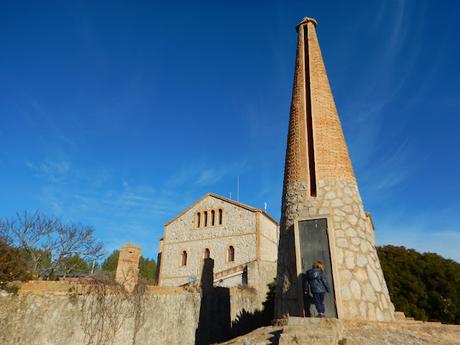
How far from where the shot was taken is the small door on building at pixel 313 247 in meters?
6.22

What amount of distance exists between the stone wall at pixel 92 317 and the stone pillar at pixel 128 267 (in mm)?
409

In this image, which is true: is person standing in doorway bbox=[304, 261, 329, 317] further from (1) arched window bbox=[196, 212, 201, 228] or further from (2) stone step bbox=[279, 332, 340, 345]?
(1) arched window bbox=[196, 212, 201, 228]

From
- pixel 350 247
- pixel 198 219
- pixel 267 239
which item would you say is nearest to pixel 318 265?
pixel 350 247

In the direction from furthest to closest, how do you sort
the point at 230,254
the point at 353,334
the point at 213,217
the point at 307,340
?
the point at 213,217
the point at 230,254
the point at 353,334
the point at 307,340

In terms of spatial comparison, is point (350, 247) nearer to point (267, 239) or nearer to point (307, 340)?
point (307, 340)

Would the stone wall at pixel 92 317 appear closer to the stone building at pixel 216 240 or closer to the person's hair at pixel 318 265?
the person's hair at pixel 318 265

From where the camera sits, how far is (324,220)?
678cm

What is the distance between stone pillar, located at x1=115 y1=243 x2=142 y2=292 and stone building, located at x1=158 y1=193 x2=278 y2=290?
42.6 feet

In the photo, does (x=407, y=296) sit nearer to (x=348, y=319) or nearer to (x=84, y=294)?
(x=348, y=319)

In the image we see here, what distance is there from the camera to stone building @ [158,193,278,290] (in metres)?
23.6

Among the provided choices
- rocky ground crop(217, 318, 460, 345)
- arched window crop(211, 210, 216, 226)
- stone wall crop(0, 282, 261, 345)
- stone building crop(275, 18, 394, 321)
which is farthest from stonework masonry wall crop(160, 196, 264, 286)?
rocky ground crop(217, 318, 460, 345)

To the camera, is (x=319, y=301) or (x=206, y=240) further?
(x=206, y=240)

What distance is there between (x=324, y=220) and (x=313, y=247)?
2.09 feet

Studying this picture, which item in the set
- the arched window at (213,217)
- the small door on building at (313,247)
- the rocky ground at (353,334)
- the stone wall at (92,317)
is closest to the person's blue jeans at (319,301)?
the small door on building at (313,247)
